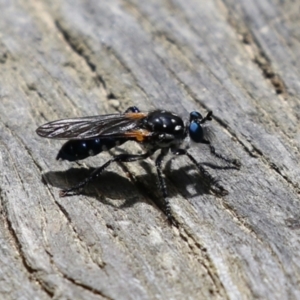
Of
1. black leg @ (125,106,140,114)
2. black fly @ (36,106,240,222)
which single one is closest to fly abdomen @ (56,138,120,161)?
black fly @ (36,106,240,222)

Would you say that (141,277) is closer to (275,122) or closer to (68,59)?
(275,122)

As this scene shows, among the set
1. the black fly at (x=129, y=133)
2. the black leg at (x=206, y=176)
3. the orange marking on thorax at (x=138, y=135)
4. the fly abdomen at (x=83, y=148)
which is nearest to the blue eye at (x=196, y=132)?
the black fly at (x=129, y=133)

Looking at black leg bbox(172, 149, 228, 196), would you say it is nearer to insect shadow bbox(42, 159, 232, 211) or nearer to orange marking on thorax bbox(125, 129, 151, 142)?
insect shadow bbox(42, 159, 232, 211)

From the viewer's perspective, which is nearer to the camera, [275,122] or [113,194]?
[113,194]

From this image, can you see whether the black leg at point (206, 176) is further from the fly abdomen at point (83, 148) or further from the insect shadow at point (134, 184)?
the fly abdomen at point (83, 148)

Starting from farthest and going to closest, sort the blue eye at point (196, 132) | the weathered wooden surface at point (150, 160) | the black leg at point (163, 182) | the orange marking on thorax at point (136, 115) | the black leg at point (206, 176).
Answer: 1. the orange marking on thorax at point (136, 115)
2. the blue eye at point (196, 132)
3. the black leg at point (206, 176)
4. the black leg at point (163, 182)
5. the weathered wooden surface at point (150, 160)

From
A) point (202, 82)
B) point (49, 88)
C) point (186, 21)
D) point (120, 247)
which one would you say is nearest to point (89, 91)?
point (49, 88)
